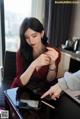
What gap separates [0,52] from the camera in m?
2.21

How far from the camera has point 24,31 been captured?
3.34 ft

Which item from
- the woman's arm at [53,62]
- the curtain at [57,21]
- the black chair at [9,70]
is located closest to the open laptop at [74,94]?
the woman's arm at [53,62]

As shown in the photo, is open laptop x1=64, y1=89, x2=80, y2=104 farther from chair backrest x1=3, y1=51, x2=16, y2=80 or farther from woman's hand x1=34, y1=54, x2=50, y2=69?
chair backrest x1=3, y1=51, x2=16, y2=80

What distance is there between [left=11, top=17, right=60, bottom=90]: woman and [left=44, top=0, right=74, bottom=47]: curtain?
3.64ft

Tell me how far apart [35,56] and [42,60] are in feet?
0.19

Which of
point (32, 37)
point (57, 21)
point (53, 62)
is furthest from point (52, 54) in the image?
point (57, 21)

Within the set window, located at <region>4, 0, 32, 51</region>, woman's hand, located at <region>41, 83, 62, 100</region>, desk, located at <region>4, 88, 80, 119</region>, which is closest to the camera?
desk, located at <region>4, 88, 80, 119</region>

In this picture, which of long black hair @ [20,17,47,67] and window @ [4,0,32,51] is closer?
long black hair @ [20,17,47,67]

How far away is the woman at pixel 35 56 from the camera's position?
1.02m

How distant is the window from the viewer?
7.13ft

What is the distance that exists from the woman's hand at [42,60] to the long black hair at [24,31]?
0.05m

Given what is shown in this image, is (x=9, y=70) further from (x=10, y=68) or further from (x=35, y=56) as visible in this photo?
(x=35, y=56)

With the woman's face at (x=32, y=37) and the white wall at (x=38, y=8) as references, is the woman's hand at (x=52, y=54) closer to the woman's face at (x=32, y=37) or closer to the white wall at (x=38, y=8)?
the woman's face at (x=32, y=37)

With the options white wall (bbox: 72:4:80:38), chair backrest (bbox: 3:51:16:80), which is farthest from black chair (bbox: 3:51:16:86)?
white wall (bbox: 72:4:80:38)
